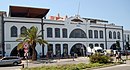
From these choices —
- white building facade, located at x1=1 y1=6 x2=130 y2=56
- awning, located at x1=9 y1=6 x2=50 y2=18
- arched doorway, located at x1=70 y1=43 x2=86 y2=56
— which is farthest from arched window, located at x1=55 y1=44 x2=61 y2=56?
awning, located at x1=9 y1=6 x2=50 y2=18

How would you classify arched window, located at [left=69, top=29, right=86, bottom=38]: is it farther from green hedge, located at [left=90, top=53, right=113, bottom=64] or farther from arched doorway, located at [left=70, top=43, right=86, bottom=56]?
green hedge, located at [left=90, top=53, right=113, bottom=64]

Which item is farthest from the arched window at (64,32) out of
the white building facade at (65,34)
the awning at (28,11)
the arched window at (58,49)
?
the awning at (28,11)

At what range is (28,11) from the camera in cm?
6125

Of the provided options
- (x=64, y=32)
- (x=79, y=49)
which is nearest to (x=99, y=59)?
(x=64, y=32)

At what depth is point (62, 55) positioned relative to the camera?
6297 cm

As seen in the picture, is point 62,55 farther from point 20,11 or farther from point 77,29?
point 20,11

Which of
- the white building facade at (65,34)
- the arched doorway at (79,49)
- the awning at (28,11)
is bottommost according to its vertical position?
the arched doorway at (79,49)

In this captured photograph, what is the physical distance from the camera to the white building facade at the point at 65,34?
55500 millimetres

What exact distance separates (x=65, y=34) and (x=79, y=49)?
5.92 metres

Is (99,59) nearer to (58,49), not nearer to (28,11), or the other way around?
(58,49)

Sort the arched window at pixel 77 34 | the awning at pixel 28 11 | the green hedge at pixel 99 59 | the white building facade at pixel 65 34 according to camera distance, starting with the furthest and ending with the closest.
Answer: the arched window at pixel 77 34
the awning at pixel 28 11
the white building facade at pixel 65 34
the green hedge at pixel 99 59

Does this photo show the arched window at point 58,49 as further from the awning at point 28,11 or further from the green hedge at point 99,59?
the green hedge at point 99,59

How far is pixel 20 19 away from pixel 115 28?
31.2 m

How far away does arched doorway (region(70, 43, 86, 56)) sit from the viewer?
220 ft
